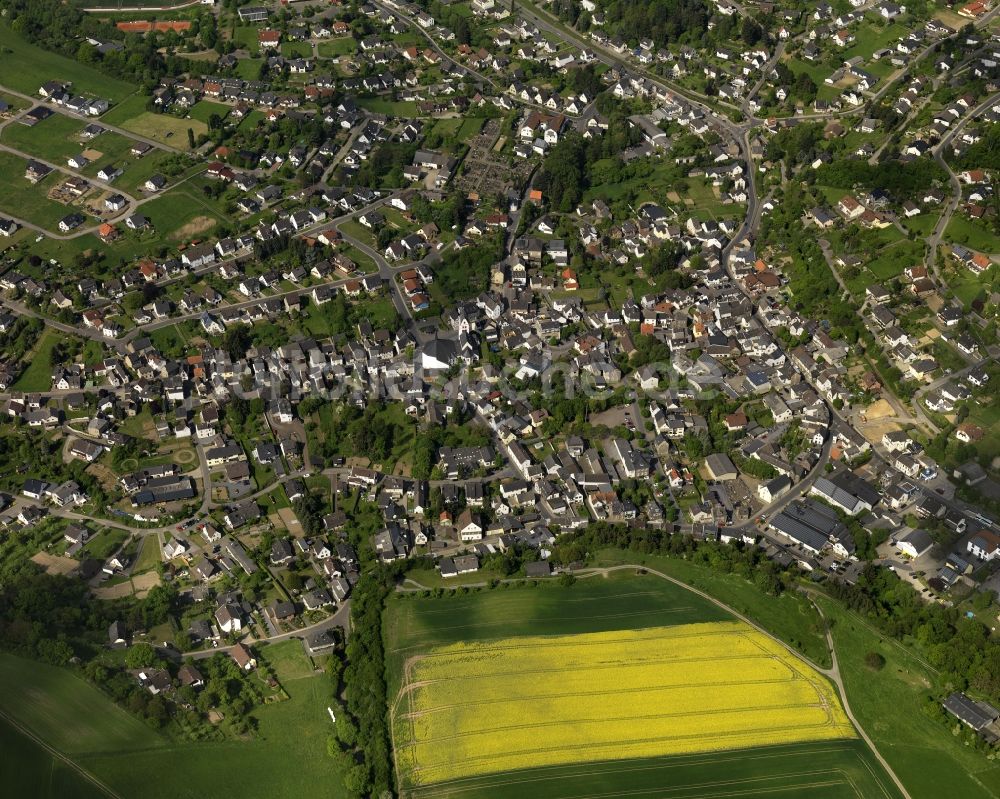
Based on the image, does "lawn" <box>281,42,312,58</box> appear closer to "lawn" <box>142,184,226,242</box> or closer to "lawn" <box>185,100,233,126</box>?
"lawn" <box>185,100,233,126</box>

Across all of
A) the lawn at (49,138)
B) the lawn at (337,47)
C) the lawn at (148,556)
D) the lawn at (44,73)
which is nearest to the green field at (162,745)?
the lawn at (148,556)

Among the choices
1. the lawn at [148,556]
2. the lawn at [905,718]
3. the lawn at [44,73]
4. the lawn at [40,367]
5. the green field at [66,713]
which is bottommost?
the lawn at [40,367]

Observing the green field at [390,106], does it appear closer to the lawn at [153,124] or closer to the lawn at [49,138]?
the lawn at [153,124]

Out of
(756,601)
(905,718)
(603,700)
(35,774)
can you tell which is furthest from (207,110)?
(905,718)

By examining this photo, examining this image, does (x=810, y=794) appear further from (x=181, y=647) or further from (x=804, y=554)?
(x=181, y=647)

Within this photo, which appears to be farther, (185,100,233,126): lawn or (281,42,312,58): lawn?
(281,42,312,58): lawn

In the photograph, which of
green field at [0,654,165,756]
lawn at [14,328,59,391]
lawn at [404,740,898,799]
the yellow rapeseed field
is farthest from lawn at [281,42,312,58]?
lawn at [404,740,898,799]

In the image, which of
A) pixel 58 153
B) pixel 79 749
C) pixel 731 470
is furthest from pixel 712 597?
pixel 58 153
